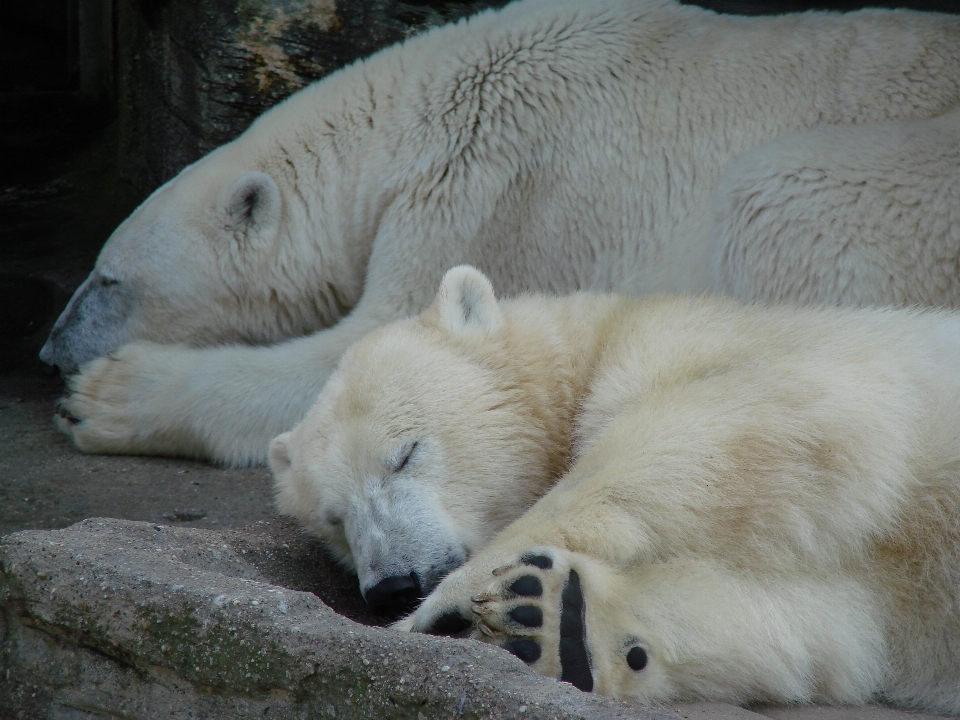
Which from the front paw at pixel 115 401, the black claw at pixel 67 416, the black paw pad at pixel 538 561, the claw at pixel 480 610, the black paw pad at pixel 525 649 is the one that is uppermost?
the black paw pad at pixel 538 561

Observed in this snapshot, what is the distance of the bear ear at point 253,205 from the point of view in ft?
13.1

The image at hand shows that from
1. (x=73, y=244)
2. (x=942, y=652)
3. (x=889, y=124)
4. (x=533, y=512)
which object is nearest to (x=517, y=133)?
(x=889, y=124)

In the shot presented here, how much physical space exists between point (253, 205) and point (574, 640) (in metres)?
2.91

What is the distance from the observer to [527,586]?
5.24ft

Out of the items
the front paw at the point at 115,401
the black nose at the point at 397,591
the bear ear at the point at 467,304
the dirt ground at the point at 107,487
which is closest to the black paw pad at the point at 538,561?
the black nose at the point at 397,591

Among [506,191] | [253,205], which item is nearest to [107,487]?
[253,205]

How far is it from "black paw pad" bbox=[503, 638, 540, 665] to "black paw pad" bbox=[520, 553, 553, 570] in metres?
0.12

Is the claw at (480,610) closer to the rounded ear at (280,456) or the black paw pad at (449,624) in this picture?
the black paw pad at (449,624)

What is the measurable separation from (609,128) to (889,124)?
0.99 m

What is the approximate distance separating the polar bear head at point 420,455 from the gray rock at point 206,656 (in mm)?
469

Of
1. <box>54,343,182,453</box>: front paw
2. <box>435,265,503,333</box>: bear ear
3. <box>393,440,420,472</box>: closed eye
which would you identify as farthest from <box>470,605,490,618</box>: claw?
<box>54,343,182,453</box>: front paw

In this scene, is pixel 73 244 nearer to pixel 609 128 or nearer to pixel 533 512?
pixel 609 128

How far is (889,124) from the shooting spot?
3271 millimetres

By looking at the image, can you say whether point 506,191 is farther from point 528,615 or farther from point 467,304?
point 528,615
